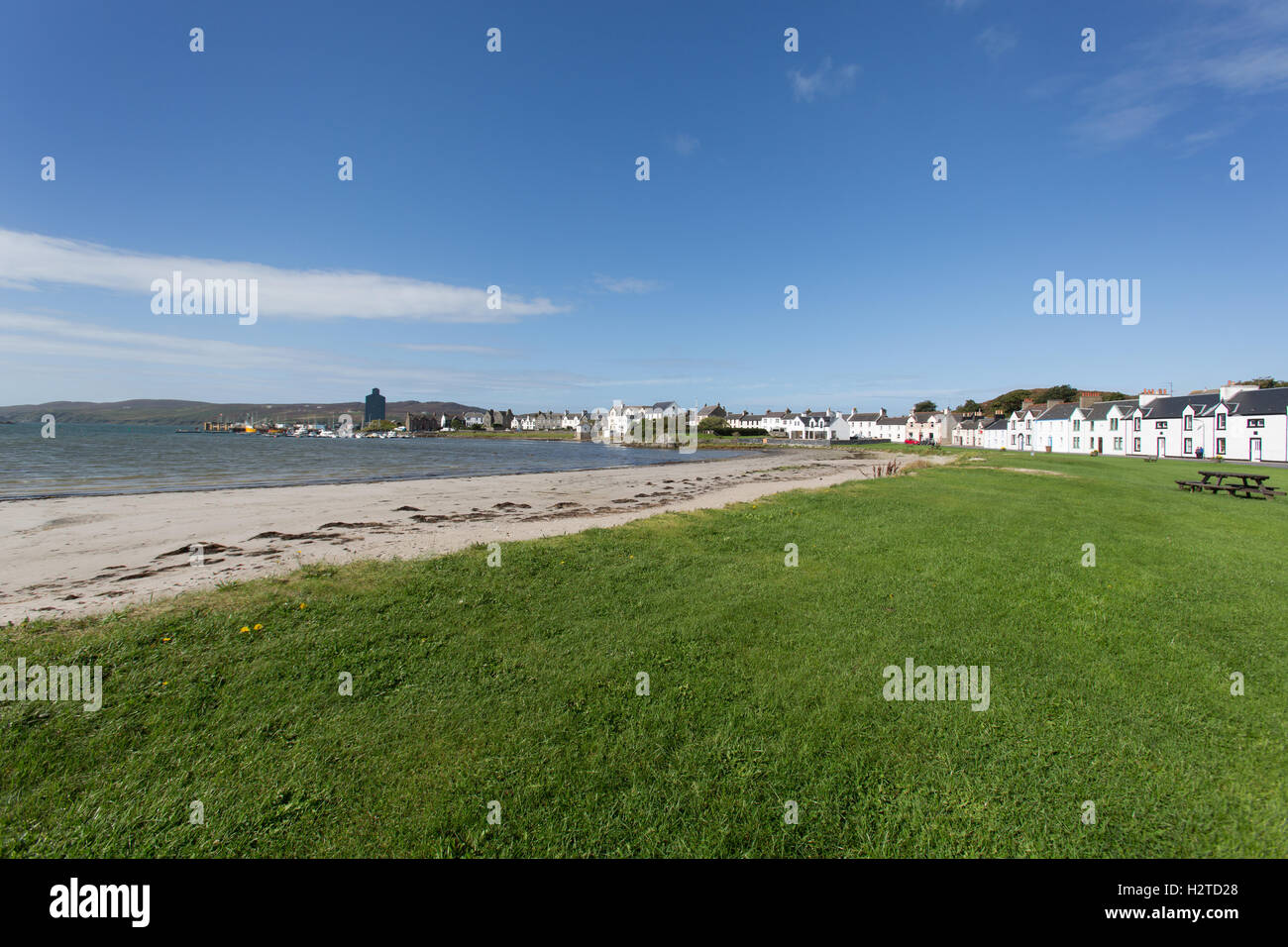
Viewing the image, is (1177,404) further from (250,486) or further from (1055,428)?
(250,486)

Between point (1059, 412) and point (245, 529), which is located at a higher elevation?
point (1059, 412)

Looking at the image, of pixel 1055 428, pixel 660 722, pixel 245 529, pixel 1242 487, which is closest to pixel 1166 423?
pixel 1055 428

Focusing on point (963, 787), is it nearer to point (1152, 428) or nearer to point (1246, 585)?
point (1246, 585)

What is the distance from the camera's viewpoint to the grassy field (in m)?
3.93

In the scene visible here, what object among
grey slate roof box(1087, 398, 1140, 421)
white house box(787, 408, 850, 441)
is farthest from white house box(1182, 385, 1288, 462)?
white house box(787, 408, 850, 441)

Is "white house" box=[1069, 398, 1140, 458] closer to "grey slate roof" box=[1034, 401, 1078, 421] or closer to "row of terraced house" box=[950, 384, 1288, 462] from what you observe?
"row of terraced house" box=[950, 384, 1288, 462]

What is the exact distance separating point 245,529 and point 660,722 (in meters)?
18.3

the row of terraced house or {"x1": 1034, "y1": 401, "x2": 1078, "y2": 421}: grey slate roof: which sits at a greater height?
{"x1": 1034, "y1": 401, "x2": 1078, "y2": 421}: grey slate roof

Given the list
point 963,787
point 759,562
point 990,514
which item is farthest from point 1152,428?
point 963,787

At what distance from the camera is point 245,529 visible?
17453 millimetres

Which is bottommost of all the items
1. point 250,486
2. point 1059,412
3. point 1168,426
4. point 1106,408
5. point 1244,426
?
point 250,486

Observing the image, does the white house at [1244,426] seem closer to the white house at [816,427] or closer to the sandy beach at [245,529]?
the sandy beach at [245,529]

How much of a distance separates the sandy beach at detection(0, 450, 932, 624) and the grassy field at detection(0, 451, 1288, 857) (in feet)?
11.2

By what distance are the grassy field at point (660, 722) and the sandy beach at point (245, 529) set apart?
341 centimetres
